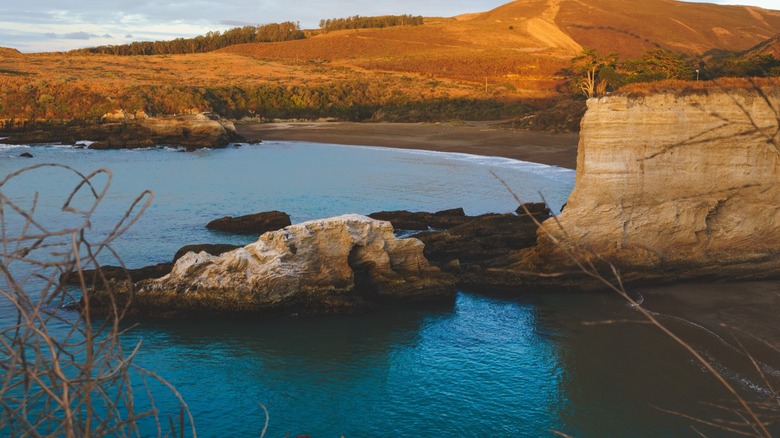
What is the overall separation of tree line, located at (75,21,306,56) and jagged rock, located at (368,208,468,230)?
337ft

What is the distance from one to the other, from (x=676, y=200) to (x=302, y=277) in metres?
7.78

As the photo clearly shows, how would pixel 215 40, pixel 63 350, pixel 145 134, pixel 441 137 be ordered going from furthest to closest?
pixel 215 40 < pixel 145 134 < pixel 441 137 < pixel 63 350

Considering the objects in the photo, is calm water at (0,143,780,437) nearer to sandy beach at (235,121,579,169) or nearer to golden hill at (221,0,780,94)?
sandy beach at (235,121,579,169)

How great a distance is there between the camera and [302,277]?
14.4 meters

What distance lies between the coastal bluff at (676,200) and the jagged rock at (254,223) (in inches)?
325

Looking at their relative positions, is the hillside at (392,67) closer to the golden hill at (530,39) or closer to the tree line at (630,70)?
the golden hill at (530,39)

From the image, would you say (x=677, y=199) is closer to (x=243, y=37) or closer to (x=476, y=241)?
(x=476, y=241)

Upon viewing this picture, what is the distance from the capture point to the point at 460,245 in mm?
18094

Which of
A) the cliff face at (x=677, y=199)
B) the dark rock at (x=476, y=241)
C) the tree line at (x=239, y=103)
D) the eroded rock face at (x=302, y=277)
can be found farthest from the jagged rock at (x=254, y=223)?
the tree line at (x=239, y=103)

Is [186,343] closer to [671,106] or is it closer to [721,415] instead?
[721,415]

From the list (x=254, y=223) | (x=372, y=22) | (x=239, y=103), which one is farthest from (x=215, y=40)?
(x=254, y=223)

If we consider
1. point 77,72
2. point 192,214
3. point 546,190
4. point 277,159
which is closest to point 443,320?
point 192,214

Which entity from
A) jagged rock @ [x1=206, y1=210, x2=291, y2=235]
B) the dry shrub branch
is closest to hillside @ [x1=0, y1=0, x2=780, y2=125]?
jagged rock @ [x1=206, y1=210, x2=291, y2=235]

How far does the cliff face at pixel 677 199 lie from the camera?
15469 mm
